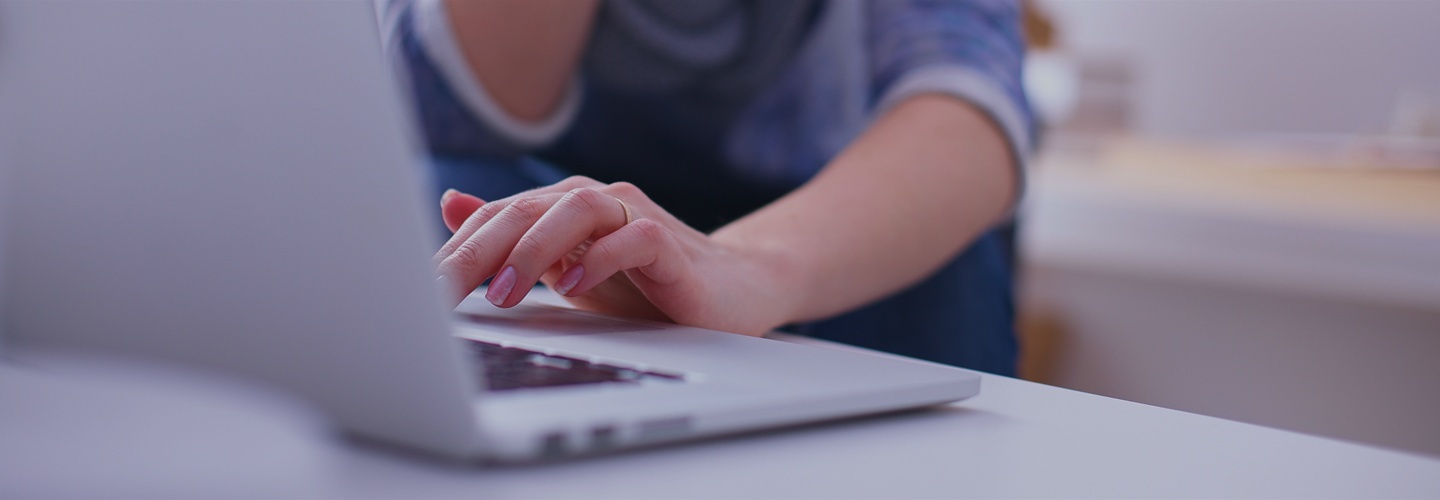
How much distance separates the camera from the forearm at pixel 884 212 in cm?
45

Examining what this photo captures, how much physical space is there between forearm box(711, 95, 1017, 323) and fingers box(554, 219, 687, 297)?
0.08 metres

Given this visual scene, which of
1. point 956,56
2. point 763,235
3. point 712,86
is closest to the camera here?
point 763,235

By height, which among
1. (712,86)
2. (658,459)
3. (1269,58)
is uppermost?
(1269,58)

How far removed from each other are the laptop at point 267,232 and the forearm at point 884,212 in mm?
199

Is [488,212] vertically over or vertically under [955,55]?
under

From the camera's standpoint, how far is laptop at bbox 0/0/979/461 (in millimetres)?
176

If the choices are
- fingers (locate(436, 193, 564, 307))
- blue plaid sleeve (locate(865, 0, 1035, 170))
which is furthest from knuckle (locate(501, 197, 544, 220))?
blue plaid sleeve (locate(865, 0, 1035, 170))

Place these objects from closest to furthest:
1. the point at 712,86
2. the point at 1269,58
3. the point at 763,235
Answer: the point at 763,235 < the point at 712,86 < the point at 1269,58

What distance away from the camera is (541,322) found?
1.17ft

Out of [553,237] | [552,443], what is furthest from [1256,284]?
[552,443]

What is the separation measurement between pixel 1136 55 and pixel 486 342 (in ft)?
6.97

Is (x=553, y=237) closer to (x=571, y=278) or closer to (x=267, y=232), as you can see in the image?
(x=571, y=278)

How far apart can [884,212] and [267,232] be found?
36 centimetres

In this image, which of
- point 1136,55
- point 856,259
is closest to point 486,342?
point 856,259
